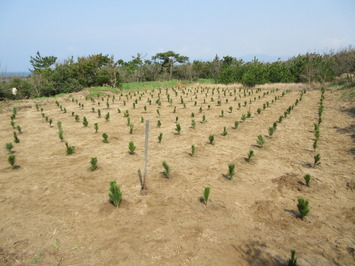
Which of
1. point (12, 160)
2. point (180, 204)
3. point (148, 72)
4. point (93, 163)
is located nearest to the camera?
point (180, 204)

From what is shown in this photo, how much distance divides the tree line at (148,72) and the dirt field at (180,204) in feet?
48.9

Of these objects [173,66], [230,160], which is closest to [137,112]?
[230,160]

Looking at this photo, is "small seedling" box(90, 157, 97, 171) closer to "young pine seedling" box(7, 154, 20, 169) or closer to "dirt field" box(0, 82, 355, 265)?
"dirt field" box(0, 82, 355, 265)

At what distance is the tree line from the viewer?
21.0 metres

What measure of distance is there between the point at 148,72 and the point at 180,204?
115 ft

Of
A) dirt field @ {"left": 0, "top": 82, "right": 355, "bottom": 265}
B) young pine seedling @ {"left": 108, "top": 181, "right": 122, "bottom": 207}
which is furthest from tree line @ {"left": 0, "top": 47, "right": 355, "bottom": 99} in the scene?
young pine seedling @ {"left": 108, "top": 181, "right": 122, "bottom": 207}

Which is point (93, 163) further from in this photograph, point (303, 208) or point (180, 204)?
point (303, 208)

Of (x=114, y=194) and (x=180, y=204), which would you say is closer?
(x=114, y=194)

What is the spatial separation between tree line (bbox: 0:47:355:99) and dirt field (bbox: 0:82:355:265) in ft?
48.9

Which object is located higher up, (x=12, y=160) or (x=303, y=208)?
(x=12, y=160)

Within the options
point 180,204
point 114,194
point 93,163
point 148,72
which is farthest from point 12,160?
point 148,72

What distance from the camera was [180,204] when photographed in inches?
166

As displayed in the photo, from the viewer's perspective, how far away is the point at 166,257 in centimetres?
298

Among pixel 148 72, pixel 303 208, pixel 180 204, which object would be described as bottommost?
pixel 180 204
